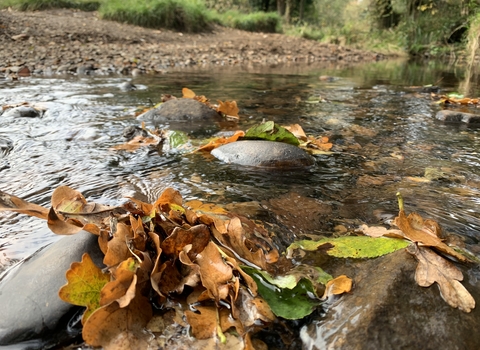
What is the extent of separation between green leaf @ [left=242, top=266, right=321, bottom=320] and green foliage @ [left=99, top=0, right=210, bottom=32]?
15217 millimetres

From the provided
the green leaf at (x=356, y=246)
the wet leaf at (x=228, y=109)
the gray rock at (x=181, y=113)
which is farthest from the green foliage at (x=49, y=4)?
the green leaf at (x=356, y=246)

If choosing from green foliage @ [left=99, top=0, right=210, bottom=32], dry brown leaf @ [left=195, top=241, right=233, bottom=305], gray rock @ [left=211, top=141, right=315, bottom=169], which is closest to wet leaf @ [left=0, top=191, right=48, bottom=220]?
dry brown leaf @ [left=195, top=241, right=233, bottom=305]

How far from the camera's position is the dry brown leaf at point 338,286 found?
3.47ft

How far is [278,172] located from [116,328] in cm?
146

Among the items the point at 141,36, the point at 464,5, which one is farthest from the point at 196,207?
the point at 464,5

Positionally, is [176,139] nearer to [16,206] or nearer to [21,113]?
[16,206]

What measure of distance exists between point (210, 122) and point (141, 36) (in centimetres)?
1036

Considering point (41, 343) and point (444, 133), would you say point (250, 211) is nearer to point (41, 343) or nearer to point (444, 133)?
point (41, 343)

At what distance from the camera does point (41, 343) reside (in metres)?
0.95

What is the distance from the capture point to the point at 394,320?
93 cm

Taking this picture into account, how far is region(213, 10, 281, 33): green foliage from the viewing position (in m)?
19.6

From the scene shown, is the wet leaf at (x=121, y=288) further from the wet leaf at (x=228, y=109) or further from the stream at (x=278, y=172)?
the wet leaf at (x=228, y=109)

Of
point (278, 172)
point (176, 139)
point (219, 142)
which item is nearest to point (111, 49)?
point (176, 139)

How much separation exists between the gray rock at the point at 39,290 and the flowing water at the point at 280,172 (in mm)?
184
